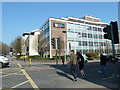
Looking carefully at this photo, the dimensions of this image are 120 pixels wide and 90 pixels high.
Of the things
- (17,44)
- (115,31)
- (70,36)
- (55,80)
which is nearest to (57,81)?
(55,80)

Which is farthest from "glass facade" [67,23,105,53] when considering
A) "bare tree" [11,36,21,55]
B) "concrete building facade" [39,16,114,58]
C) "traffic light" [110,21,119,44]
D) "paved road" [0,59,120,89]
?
"traffic light" [110,21,119,44]

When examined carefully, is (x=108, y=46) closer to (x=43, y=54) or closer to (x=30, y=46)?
(x=43, y=54)

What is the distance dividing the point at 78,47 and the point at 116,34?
159 feet

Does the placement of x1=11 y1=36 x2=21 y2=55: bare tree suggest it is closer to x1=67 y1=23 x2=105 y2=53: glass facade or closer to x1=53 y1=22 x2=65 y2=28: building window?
x1=53 y1=22 x2=65 y2=28: building window

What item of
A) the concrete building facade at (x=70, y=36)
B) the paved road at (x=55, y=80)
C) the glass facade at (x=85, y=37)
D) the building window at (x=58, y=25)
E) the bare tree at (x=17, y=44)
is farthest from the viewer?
the bare tree at (x=17, y=44)

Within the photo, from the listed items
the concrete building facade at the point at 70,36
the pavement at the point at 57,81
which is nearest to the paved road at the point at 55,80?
the pavement at the point at 57,81

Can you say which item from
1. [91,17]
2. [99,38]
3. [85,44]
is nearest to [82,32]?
[85,44]

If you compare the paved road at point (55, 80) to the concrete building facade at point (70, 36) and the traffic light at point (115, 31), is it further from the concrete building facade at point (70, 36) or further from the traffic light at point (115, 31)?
the concrete building facade at point (70, 36)

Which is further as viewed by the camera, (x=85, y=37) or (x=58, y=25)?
(x=85, y=37)

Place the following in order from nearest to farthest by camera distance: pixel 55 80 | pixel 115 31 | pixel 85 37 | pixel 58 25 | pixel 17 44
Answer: pixel 115 31 < pixel 55 80 < pixel 58 25 < pixel 85 37 < pixel 17 44

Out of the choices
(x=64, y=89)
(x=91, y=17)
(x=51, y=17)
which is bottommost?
(x=64, y=89)

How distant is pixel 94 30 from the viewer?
63969mm

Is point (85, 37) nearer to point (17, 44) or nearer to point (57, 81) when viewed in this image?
point (17, 44)

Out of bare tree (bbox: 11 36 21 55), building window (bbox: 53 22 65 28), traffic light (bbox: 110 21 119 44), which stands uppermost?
building window (bbox: 53 22 65 28)
